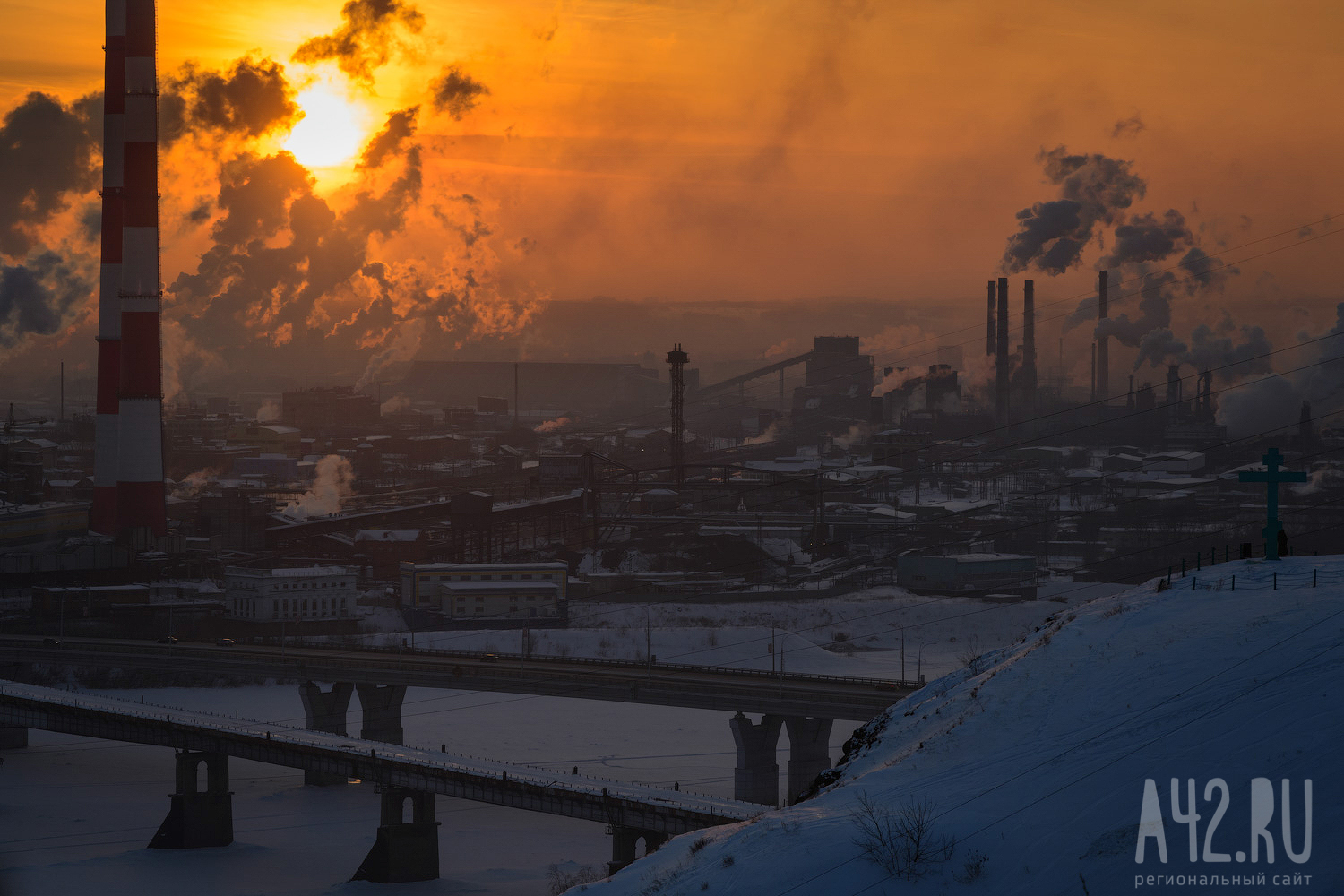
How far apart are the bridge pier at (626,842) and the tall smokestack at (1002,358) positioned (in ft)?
258

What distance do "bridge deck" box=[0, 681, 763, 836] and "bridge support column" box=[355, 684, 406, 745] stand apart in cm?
447

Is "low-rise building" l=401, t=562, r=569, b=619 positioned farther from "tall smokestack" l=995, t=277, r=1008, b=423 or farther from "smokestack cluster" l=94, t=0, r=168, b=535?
"tall smokestack" l=995, t=277, r=1008, b=423

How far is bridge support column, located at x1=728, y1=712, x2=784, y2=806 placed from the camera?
103 ft

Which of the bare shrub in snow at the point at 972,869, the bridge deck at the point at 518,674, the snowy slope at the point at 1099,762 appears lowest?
the bridge deck at the point at 518,674

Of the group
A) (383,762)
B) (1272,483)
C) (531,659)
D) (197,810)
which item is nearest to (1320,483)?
(531,659)

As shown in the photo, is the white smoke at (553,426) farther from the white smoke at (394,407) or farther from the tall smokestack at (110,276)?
the tall smokestack at (110,276)

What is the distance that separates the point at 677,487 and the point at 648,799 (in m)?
49.8

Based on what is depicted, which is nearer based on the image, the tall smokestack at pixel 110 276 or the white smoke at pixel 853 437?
the tall smokestack at pixel 110 276

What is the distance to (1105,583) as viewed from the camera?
59.6 m

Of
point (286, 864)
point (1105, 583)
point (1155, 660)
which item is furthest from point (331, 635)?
point (1155, 660)

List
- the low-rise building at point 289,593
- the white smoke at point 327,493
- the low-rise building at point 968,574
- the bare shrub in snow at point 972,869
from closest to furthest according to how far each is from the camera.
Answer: the bare shrub in snow at point 972,869
the low-rise building at point 289,593
the low-rise building at point 968,574
the white smoke at point 327,493

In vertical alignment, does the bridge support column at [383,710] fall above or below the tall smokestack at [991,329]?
below

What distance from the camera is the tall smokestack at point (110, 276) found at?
5184cm

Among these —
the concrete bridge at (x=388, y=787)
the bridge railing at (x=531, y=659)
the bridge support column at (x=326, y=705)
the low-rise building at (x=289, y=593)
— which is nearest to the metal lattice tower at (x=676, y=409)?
the low-rise building at (x=289, y=593)
